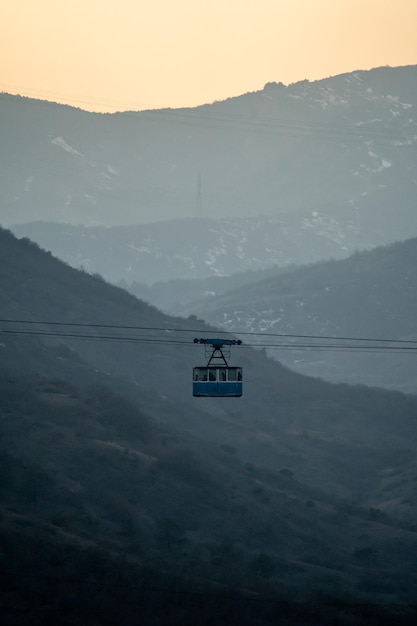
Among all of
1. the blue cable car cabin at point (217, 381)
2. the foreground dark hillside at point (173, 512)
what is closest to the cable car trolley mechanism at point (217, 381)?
the blue cable car cabin at point (217, 381)

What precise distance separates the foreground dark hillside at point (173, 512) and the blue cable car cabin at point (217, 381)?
34.5 m

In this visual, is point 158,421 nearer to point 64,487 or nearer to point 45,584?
point 64,487

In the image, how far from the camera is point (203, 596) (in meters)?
112

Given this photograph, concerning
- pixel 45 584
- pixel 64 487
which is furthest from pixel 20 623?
pixel 64 487

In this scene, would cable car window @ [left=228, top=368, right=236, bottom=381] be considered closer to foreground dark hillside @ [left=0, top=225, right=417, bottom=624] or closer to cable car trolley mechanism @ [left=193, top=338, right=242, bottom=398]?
cable car trolley mechanism @ [left=193, top=338, right=242, bottom=398]

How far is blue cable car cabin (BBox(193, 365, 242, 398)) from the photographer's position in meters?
66.6

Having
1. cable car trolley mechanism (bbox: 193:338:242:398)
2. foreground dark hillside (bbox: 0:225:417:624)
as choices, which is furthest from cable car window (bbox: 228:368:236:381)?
foreground dark hillside (bbox: 0:225:417:624)

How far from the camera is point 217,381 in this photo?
67.3 metres

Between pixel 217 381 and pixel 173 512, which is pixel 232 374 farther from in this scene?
pixel 173 512

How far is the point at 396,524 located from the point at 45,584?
6522 cm

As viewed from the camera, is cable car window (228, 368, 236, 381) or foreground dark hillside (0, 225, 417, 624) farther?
foreground dark hillside (0, 225, 417, 624)

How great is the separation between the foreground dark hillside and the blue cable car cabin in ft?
113

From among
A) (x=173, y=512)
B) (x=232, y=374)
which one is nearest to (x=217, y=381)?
(x=232, y=374)

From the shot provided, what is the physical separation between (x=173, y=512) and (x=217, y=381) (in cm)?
7919
